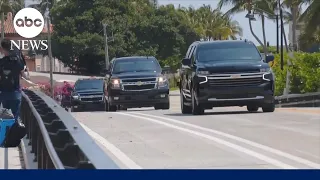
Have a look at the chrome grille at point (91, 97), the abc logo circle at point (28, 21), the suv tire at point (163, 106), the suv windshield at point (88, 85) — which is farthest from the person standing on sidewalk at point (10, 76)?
the abc logo circle at point (28, 21)

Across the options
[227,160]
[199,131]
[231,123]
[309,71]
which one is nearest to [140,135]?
[199,131]

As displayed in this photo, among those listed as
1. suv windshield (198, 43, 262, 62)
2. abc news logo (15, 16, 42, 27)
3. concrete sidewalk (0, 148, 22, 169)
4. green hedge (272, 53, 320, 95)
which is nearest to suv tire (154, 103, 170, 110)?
suv windshield (198, 43, 262, 62)

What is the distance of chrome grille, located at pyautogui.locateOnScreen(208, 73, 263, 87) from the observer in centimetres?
2024

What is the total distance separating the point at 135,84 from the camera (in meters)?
26.5

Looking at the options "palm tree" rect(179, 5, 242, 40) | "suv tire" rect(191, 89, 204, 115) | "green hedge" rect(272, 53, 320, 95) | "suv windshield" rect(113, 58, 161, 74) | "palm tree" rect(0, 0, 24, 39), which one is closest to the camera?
"suv tire" rect(191, 89, 204, 115)

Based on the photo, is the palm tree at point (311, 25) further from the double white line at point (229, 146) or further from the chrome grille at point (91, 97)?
the double white line at point (229, 146)

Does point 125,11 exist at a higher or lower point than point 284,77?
higher

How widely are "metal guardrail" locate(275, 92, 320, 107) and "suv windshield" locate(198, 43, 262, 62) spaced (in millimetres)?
13382

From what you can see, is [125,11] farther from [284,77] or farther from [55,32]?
[284,77]

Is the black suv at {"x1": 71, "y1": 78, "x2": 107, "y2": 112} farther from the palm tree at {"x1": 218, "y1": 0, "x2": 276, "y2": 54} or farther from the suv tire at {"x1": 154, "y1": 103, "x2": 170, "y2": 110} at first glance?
the palm tree at {"x1": 218, "y1": 0, "x2": 276, "y2": 54}

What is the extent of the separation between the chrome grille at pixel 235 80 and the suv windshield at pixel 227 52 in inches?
32.0

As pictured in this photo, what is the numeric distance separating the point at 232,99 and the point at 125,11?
4638cm

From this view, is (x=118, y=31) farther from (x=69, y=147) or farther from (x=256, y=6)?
(x=69, y=147)

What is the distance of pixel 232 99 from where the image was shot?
2039 cm
